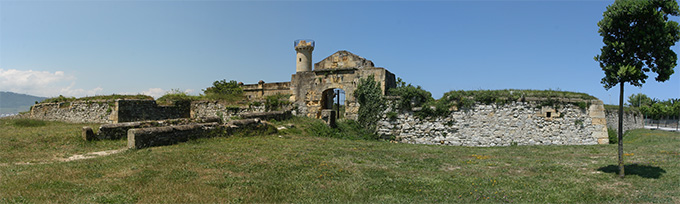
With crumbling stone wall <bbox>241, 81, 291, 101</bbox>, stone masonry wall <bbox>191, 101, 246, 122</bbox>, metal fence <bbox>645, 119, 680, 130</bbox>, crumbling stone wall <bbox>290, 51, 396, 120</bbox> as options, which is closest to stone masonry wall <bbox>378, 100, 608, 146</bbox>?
crumbling stone wall <bbox>290, 51, 396, 120</bbox>

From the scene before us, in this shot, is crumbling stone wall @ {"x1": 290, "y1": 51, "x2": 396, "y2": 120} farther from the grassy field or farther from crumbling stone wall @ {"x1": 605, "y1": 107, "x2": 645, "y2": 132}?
crumbling stone wall @ {"x1": 605, "y1": 107, "x2": 645, "y2": 132}

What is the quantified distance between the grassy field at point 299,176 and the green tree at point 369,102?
300 inches

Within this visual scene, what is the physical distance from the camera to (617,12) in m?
7.40

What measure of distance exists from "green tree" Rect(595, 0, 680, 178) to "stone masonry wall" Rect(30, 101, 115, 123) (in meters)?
21.1

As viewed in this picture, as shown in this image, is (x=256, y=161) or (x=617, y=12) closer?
(x=617, y=12)

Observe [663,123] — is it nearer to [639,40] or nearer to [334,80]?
[334,80]

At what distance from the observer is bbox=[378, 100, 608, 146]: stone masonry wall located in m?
16.1

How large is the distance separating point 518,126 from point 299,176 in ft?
42.9

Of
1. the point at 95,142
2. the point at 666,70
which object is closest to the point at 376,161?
the point at 666,70

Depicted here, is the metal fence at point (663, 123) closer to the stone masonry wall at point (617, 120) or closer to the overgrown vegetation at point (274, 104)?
the stone masonry wall at point (617, 120)

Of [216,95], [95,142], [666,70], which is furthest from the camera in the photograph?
[216,95]

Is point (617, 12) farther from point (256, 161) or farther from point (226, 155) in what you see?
point (226, 155)

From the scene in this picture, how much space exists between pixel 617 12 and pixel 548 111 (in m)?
10.1

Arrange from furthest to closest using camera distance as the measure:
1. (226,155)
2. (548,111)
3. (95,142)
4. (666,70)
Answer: (548,111)
(95,142)
(226,155)
(666,70)
